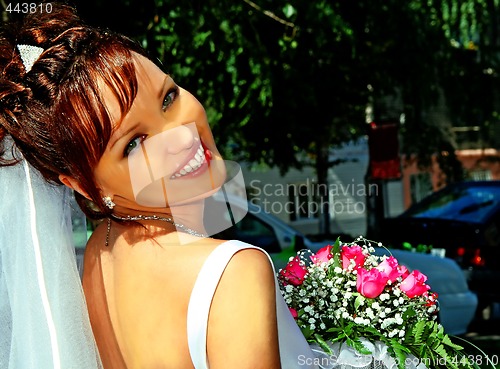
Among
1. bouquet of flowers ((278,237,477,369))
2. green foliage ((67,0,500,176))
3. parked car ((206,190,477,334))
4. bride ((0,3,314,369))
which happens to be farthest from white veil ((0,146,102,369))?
green foliage ((67,0,500,176))

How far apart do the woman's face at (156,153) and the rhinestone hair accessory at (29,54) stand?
21 cm

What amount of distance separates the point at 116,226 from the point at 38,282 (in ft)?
0.69

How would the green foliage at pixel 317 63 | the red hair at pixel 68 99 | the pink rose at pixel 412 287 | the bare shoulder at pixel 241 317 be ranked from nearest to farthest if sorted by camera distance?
the bare shoulder at pixel 241 317, the red hair at pixel 68 99, the pink rose at pixel 412 287, the green foliage at pixel 317 63

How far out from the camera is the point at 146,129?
1.47 meters

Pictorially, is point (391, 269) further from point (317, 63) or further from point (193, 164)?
point (317, 63)

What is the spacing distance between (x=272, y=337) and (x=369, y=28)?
7.89 meters

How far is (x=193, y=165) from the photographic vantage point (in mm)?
1506

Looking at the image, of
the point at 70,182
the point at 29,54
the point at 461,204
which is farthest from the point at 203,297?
the point at 461,204

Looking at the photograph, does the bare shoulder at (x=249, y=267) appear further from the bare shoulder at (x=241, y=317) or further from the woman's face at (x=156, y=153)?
the woman's face at (x=156, y=153)

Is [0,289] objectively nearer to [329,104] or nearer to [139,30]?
[139,30]

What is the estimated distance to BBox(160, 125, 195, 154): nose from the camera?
1476mm

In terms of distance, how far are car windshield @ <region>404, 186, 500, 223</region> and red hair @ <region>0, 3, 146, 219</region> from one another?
654cm

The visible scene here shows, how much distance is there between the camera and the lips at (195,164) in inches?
59.0

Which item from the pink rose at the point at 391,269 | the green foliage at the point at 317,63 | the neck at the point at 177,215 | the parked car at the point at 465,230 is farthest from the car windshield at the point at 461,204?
the neck at the point at 177,215
